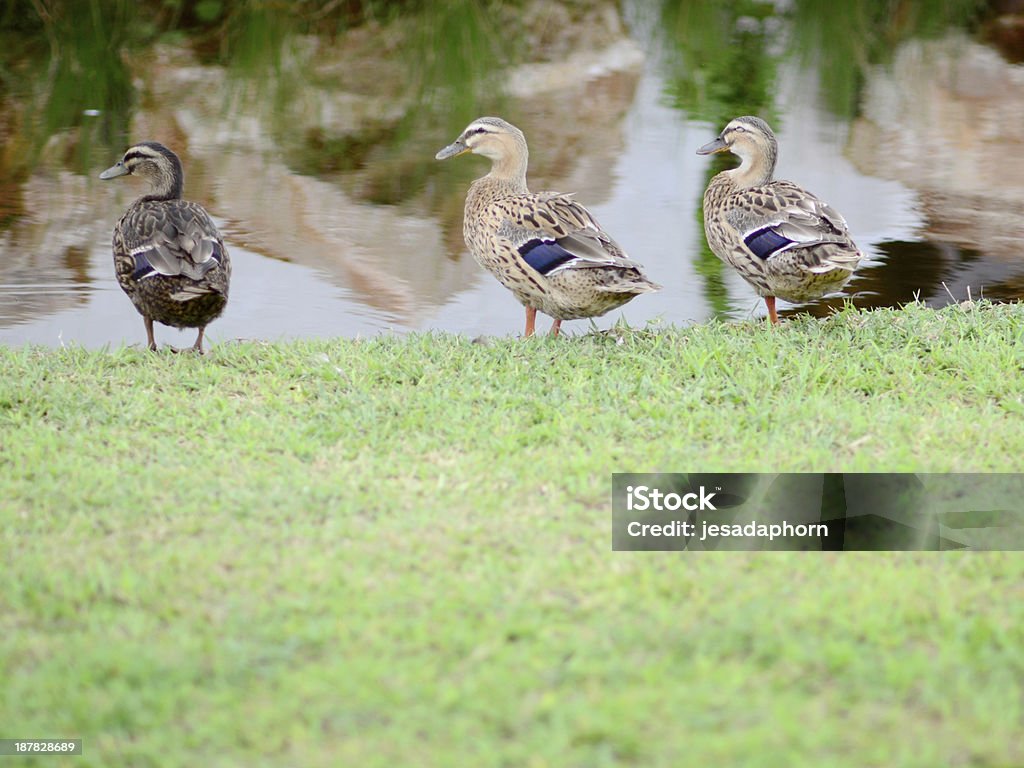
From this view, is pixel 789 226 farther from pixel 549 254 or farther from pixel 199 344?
pixel 199 344

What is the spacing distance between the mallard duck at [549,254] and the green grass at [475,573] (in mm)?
372

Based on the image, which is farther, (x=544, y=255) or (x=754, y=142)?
(x=754, y=142)

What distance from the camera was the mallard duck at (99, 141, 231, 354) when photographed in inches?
228

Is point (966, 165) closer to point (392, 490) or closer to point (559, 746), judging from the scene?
point (392, 490)

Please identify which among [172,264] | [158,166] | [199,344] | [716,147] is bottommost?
[199,344]

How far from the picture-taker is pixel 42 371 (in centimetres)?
552

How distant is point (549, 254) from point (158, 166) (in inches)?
93.3

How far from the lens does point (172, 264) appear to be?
580cm

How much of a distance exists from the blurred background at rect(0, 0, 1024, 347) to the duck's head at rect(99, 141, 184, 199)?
0.73 m

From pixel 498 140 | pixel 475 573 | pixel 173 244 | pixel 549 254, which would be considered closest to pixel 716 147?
pixel 498 140

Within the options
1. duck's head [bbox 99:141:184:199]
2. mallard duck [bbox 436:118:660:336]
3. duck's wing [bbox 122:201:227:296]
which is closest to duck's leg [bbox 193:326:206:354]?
duck's wing [bbox 122:201:227:296]

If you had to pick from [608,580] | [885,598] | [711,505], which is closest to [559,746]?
[608,580]

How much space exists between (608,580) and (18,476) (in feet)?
7.53

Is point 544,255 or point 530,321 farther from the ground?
point 544,255
